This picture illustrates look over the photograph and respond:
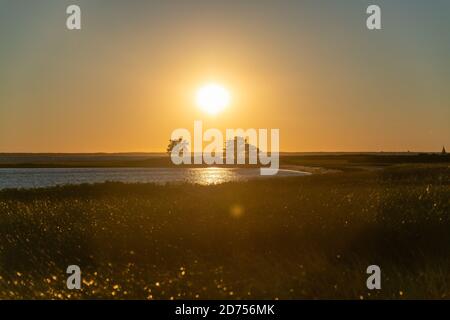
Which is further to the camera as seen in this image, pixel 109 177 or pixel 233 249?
pixel 109 177

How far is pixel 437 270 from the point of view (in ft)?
38.0

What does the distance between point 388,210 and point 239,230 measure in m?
5.61

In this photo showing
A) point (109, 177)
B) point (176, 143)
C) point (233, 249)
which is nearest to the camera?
point (233, 249)

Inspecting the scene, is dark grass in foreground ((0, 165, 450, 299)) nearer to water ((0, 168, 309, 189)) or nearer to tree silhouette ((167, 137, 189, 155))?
water ((0, 168, 309, 189))

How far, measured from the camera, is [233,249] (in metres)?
13.6

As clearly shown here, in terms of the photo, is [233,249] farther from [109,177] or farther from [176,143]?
[176,143]

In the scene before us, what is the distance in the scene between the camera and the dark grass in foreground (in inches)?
417

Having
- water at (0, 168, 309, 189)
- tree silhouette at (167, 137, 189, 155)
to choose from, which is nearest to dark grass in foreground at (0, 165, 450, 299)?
water at (0, 168, 309, 189)

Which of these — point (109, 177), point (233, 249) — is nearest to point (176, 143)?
point (109, 177)

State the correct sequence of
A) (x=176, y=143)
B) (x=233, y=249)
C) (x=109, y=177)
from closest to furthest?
(x=233, y=249)
(x=109, y=177)
(x=176, y=143)

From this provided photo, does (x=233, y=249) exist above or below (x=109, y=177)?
above

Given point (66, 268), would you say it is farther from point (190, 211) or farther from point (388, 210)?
point (388, 210)
